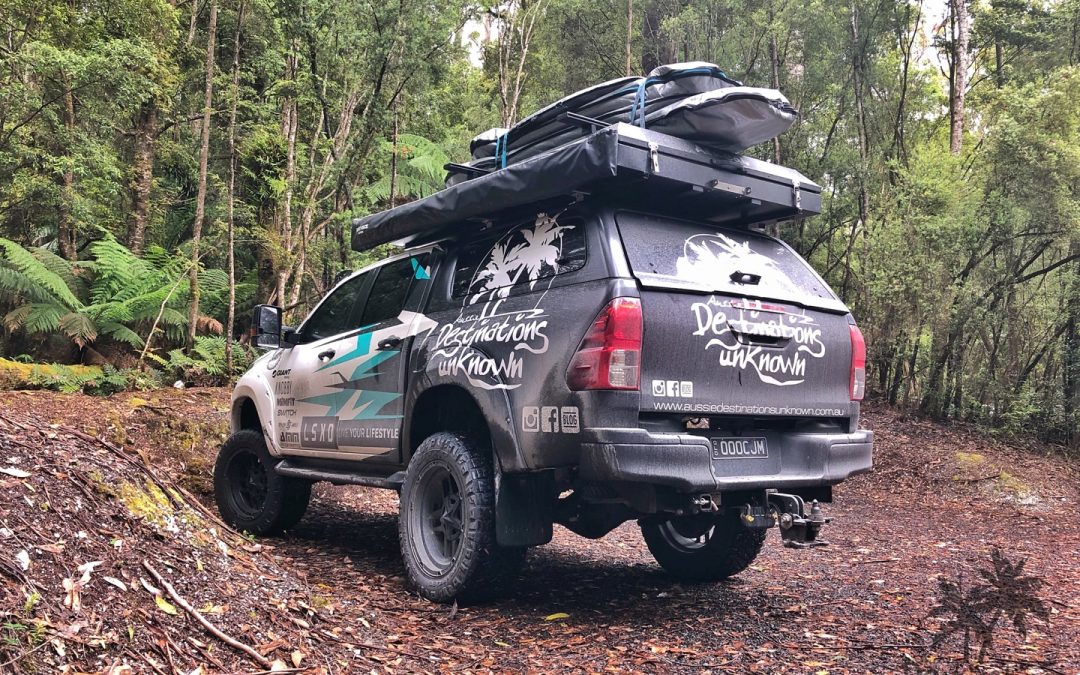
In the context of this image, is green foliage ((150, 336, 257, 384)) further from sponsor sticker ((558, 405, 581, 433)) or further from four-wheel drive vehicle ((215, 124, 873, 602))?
sponsor sticker ((558, 405, 581, 433))

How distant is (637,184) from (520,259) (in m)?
0.83

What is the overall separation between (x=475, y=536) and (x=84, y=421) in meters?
5.21

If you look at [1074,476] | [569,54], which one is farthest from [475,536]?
[569,54]

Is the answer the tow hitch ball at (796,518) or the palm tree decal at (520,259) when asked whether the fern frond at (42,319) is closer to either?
the palm tree decal at (520,259)

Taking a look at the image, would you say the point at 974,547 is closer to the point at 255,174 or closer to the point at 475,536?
the point at 475,536

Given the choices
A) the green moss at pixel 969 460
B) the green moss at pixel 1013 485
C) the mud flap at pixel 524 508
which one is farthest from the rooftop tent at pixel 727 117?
the green moss at pixel 969 460

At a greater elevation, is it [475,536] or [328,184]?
[328,184]

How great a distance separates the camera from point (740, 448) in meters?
4.04

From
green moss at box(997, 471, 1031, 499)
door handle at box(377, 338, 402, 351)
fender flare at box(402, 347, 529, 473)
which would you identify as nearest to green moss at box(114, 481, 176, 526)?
fender flare at box(402, 347, 529, 473)

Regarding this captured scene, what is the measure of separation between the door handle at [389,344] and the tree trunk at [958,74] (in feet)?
37.9

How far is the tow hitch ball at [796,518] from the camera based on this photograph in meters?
3.99

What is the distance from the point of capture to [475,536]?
423 cm

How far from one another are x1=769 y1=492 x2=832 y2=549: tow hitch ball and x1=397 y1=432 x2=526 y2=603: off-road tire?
1.42 metres

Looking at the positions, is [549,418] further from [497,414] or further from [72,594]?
[72,594]
